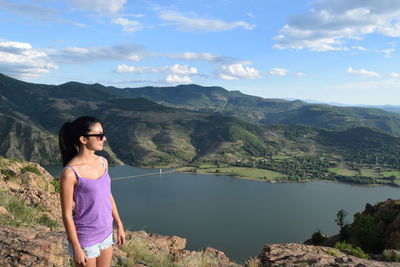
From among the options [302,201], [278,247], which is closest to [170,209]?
[302,201]

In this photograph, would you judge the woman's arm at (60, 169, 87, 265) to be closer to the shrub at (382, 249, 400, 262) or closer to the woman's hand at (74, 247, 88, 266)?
the woman's hand at (74, 247, 88, 266)

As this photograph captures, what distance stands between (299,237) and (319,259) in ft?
367

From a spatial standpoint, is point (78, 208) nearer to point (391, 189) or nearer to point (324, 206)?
point (324, 206)

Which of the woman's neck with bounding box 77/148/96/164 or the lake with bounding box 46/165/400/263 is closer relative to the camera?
the woman's neck with bounding box 77/148/96/164

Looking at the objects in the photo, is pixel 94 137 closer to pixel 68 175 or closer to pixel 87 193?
pixel 68 175

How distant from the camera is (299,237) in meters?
112

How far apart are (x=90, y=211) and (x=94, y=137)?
1.15 m

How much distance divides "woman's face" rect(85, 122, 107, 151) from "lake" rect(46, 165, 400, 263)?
3499 inches

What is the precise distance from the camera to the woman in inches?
181

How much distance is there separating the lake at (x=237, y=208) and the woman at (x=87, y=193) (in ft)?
290

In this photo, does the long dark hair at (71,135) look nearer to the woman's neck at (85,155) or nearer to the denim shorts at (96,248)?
the woman's neck at (85,155)

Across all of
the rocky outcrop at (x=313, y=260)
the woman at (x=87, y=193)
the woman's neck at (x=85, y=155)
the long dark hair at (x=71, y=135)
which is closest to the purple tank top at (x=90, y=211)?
the woman at (x=87, y=193)

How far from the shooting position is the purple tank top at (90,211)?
467 cm

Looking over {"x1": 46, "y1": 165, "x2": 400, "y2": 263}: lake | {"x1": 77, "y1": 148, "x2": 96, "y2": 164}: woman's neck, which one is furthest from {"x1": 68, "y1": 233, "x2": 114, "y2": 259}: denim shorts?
{"x1": 46, "y1": 165, "x2": 400, "y2": 263}: lake
